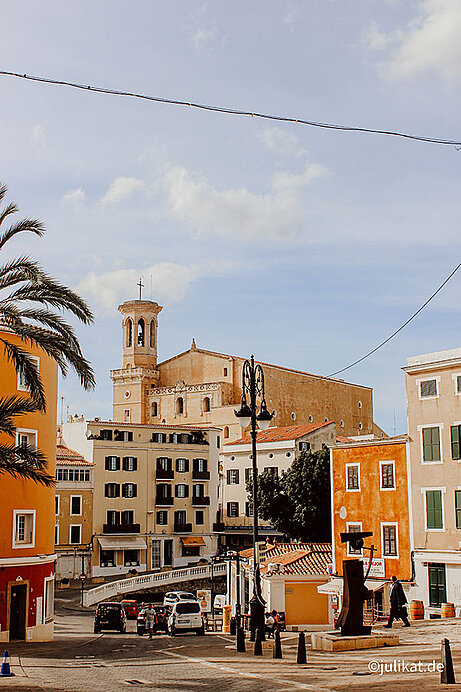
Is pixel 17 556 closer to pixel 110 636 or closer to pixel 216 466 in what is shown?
pixel 110 636

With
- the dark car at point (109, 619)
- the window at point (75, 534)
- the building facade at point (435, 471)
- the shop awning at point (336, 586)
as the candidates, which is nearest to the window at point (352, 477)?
the building facade at point (435, 471)

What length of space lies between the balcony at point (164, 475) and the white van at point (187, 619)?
120 feet

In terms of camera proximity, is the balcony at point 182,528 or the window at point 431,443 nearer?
the window at point 431,443

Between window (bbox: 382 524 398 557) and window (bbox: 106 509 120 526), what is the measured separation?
108 ft

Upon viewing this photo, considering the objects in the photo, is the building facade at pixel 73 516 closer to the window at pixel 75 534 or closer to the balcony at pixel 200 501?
the window at pixel 75 534

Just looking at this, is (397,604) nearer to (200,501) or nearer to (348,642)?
(348,642)

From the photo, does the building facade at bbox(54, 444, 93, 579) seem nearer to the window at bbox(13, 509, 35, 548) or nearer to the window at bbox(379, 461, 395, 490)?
the window at bbox(379, 461, 395, 490)

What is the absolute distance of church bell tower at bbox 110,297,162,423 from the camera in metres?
97.9

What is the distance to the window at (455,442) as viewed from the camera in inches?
1500

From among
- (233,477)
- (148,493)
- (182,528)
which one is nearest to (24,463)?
(148,493)

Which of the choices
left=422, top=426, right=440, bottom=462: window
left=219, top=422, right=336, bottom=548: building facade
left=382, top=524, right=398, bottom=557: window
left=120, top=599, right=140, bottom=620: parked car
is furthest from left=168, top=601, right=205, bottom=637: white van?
left=219, top=422, right=336, bottom=548: building facade

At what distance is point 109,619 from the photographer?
39750mm

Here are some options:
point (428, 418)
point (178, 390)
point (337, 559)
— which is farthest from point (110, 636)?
point (178, 390)

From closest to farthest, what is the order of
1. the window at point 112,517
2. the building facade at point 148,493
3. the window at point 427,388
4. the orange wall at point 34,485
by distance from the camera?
the orange wall at point 34,485, the window at point 427,388, the building facade at point 148,493, the window at point 112,517
